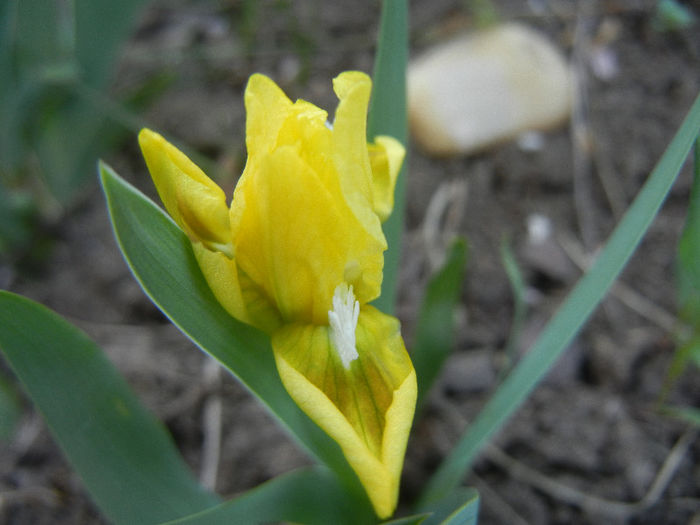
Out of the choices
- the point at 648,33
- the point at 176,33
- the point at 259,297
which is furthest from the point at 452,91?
the point at 259,297

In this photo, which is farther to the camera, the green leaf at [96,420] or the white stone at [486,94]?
the white stone at [486,94]

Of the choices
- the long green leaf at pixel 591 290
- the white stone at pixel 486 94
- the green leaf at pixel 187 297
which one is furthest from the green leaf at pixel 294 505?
the white stone at pixel 486 94

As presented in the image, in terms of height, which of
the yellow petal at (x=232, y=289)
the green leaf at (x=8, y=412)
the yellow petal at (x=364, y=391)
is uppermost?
Answer: the yellow petal at (x=232, y=289)

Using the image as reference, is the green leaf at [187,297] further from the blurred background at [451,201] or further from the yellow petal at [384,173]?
the blurred background at [451,201]

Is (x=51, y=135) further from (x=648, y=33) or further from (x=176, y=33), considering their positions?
(x=648, y=33)

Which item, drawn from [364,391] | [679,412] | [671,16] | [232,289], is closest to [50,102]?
[232,289]

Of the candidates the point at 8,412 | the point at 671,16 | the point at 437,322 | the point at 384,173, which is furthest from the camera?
the point at 671,16

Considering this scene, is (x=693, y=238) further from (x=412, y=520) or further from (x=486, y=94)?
(x=486, y=94)
